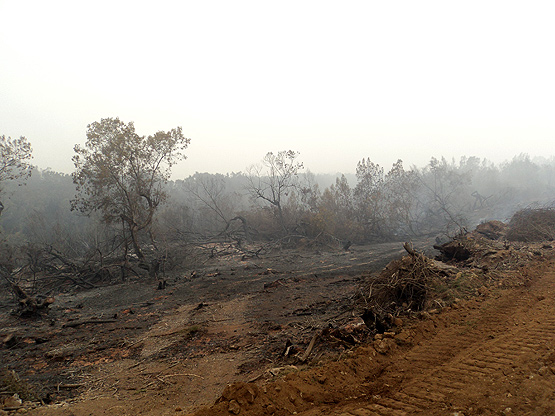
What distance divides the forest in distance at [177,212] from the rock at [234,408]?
14067 millimetres

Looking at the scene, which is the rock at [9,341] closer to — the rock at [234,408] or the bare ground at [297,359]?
the bare ground at [297,359]

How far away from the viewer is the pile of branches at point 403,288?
511 cm

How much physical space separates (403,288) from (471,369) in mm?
2829

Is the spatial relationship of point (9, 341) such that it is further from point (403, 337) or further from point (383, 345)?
point (403, 337)

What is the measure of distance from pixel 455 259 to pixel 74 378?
1039 cm

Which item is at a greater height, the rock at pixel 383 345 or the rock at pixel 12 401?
the rock at pixel 383 345

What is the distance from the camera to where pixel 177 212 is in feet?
101

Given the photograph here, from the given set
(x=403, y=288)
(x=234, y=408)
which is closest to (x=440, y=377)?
(x=234, y=408)

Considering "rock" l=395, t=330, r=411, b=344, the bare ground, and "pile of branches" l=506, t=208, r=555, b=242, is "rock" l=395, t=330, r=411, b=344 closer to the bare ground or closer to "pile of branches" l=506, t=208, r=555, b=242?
the bare ground

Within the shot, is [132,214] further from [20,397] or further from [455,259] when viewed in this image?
[455,259]

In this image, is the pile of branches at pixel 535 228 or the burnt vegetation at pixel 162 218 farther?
the burnt vegetation at pixel 162 218

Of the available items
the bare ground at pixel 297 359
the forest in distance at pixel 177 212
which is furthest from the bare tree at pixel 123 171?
the bare ground at pixel 297 359

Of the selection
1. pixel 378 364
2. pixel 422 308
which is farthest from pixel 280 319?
pixel 378 364

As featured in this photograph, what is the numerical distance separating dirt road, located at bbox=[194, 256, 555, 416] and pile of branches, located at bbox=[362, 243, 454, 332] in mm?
715
